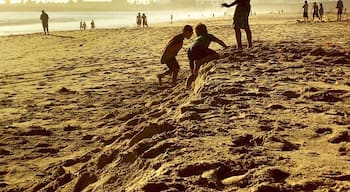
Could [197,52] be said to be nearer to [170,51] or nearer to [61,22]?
[170,51]

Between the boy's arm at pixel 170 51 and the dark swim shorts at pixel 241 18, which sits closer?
the boy's arm at pixel 170 51

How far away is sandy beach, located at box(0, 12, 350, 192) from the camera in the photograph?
2.67 meters

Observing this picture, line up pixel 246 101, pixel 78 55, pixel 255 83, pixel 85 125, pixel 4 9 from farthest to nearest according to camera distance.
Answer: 1. pixel 4 9
2. pixel 78 55
3. pixel 85 125
4. pixel 255 83
5. pixel 246 101

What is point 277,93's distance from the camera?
184 inches

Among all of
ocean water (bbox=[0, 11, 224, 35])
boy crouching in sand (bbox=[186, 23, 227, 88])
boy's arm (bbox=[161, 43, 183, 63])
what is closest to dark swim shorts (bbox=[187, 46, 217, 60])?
boy crouching in sand (bbox=[186, 23, 227, 88])

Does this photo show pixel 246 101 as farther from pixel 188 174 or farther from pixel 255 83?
pixel 188 174

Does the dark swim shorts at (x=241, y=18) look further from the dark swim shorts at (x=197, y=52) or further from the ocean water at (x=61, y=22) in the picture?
the ocean water at (x=61, y=22)

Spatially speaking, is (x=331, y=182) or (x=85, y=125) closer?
(x=331, y=182)

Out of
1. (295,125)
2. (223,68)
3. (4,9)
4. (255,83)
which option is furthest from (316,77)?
(4,9)

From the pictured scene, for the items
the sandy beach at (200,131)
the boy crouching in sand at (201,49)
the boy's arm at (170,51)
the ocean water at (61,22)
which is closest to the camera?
the sandy beach at (200,131)

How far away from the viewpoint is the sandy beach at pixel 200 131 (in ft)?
8.77

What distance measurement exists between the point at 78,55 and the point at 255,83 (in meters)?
10.8

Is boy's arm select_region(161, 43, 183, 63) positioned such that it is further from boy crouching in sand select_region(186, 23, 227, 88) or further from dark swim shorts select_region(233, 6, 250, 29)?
dark swim shorts select_region(233, 6, 250, 29)

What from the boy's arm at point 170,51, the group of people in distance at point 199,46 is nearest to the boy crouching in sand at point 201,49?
the group of people in distance at point 199,46
